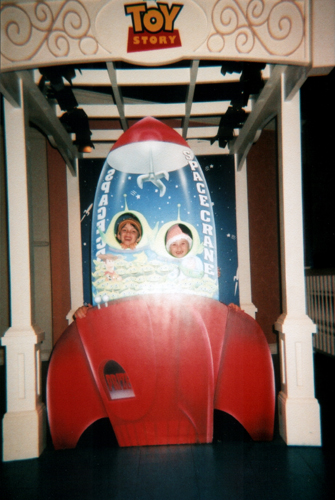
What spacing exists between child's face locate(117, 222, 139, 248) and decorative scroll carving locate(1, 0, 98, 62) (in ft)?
3.88

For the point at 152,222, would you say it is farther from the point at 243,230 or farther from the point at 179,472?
the point at 243,230

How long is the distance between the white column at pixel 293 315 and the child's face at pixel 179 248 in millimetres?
747

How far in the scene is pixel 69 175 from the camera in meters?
4.39

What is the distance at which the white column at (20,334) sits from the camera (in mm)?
2416

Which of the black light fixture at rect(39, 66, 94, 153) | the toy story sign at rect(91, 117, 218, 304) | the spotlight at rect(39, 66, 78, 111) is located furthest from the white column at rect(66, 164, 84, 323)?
the toy story sign at rect(91, 117, 218, 304)

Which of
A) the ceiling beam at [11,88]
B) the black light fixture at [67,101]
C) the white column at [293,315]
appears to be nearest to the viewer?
the ceiling beam at [11,88]

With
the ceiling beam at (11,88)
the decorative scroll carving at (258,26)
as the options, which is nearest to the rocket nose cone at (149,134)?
the decorative scroll carving at (258,26)

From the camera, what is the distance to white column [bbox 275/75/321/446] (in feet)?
8.06

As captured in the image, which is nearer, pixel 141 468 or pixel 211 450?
pixel 141 468

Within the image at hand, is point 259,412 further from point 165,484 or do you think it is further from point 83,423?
point 83,423

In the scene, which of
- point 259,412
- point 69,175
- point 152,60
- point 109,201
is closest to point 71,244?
point 69,175

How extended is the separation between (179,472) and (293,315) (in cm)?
130

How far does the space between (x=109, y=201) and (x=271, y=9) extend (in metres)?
1.69

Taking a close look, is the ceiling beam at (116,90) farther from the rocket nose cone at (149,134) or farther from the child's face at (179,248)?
the child's face at (179,248)
